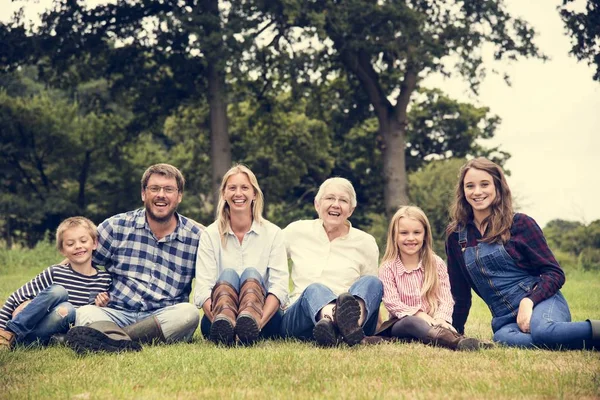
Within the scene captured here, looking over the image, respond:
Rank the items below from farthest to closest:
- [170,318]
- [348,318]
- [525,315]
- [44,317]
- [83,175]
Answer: [83,175]
[170,318]
[44,317]
[525,315]
[348,318]

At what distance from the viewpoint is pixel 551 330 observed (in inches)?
208

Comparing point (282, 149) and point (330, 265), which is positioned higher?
point (282, 149)

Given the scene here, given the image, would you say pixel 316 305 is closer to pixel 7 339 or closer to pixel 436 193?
pixel 7 339

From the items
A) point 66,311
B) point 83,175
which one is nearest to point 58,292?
point 66,311

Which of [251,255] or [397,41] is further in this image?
[397,41]

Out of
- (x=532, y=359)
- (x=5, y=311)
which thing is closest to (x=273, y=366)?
(x=532, y=359)

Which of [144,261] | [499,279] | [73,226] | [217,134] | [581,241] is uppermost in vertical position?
[217,134]

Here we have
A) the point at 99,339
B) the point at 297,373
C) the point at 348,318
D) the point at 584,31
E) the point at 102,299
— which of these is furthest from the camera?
the point at 584,31

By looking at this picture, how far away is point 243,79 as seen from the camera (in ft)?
69.6

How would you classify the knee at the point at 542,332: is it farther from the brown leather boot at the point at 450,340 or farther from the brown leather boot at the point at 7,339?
the brown leather boot at the point at 7,339

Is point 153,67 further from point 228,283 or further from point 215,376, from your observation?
point 215,376

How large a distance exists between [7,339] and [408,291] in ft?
10.2

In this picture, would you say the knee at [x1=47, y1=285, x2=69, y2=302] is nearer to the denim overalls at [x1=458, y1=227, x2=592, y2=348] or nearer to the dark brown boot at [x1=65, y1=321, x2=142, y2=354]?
the dark brown boot at [x1=65, y1=321, x2=142, y2=354]

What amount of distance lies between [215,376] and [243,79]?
17.5 meters
